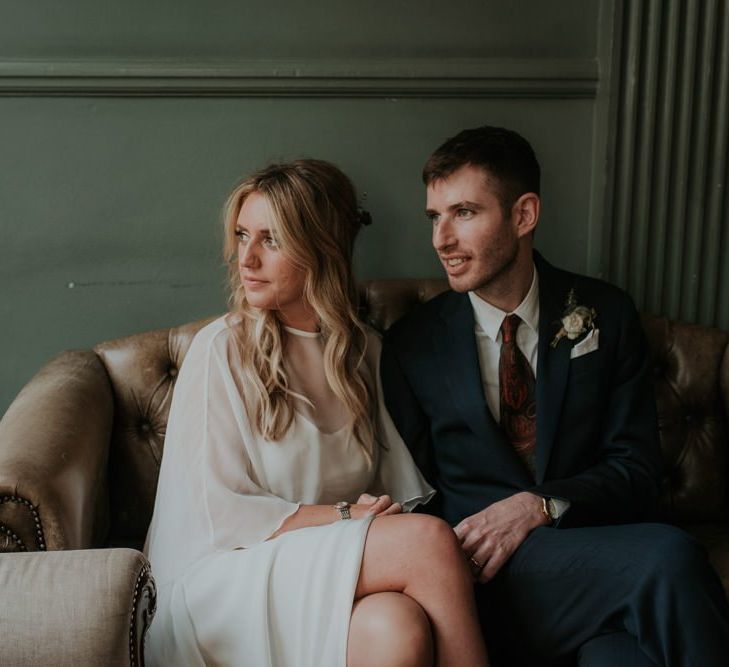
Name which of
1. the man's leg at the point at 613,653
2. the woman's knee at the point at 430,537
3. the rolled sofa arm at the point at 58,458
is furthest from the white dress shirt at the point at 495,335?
the rolled sofa arm at the point at 58,458

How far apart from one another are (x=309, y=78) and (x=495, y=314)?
822mm

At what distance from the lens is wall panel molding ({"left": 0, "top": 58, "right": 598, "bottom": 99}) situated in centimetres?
227

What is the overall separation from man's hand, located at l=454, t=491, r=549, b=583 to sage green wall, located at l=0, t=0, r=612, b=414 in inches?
33.9

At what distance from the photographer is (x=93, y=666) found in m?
1.35

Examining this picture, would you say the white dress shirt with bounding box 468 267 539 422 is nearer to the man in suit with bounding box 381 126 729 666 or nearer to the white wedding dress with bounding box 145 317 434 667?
the man in suit with bounding box 381 126 729 666

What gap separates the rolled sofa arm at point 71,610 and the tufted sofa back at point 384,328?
2.40ft

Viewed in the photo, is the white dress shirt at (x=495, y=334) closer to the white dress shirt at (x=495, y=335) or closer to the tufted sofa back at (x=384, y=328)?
the white dress shirt at (x=495, y=335)

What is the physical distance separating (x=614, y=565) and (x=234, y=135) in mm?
1450

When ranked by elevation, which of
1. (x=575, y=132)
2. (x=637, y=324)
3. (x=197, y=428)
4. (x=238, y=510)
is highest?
(x=575, y=132)

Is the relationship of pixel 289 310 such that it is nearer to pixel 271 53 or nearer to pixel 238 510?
pixel 238 510

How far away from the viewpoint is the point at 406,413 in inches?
80.3

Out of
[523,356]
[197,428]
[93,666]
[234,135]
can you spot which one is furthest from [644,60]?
[93,666]

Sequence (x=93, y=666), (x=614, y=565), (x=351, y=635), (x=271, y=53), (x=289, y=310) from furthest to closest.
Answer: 1. (x=271, y=53)
2. (x=289, y=310)
3. (x=614, y=565)
4. (x=351, y=635)
5. (x=93, y=666)

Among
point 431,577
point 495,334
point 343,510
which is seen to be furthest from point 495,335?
point 431,577
